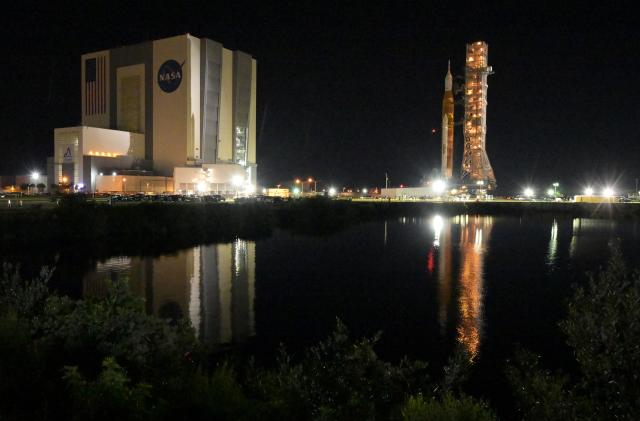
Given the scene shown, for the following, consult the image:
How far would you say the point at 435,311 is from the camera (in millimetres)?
18281

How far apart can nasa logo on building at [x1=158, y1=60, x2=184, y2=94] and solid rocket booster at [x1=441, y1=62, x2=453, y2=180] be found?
45436 millimetres

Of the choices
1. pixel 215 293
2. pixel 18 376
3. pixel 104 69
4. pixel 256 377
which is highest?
pixel 104 69

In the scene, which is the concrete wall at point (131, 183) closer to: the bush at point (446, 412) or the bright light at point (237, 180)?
the bright light at point (237, 180)

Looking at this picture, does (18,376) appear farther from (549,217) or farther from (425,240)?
(549,217)

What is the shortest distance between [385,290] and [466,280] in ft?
15.6

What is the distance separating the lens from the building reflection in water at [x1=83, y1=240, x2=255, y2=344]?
16391 millimetres

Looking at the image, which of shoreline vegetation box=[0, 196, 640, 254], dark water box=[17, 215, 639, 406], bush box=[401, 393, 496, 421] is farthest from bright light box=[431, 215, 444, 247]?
bush box=[401, 393, 496, 421]

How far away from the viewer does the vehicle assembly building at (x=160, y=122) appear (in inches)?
2648

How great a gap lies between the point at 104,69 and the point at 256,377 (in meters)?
76.2

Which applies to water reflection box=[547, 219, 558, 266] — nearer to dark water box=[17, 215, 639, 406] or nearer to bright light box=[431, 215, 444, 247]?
dark water box=[17, 215, 639, 406]

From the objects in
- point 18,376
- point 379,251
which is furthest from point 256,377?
point 379,251

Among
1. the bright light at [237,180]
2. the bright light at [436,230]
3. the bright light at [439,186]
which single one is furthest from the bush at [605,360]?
the bright light at [439,186]

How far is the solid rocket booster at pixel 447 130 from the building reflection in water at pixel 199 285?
211 ft

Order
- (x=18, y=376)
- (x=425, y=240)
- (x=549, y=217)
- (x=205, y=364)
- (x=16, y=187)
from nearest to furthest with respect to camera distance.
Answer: (x=18, y=376) < (x=205, y=364) < (x=425, y=240) < (x=549, y=217) < (x=16, y=187)
